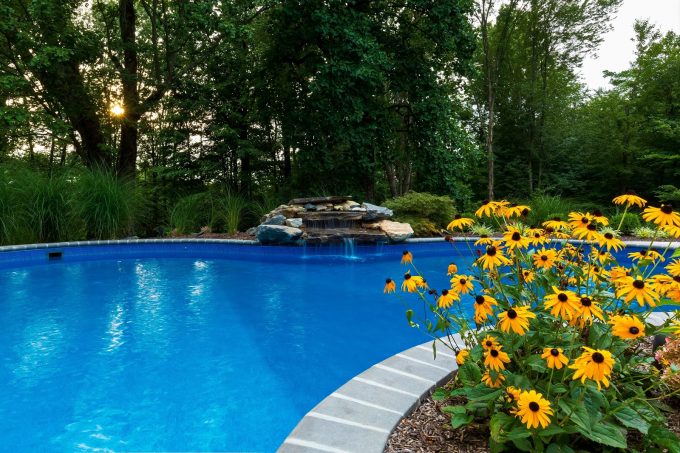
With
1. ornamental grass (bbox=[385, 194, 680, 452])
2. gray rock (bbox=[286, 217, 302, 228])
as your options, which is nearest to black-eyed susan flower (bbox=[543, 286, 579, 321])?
ornamental grass (bbox=[385, 194, 680, 452])

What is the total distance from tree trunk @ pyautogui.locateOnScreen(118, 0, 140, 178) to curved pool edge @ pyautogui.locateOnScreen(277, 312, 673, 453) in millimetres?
8886

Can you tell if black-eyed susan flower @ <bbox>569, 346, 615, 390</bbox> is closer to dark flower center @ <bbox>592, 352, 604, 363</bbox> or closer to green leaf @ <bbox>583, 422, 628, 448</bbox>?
dark flower center @ <bbox>592, 352, 604, 363</bbox>

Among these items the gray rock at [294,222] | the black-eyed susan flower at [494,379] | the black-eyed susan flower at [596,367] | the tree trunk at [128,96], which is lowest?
the black-eyed susan flower at [494,379]

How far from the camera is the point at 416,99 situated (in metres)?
10.1

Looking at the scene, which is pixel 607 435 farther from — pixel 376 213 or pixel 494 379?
pixel 376 213

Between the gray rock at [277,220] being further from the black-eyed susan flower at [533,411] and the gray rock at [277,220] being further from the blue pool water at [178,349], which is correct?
the black-eyed susan flower at [533,411]

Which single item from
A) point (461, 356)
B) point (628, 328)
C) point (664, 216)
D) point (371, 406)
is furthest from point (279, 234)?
point (628, 328)

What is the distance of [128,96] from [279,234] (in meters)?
5.32

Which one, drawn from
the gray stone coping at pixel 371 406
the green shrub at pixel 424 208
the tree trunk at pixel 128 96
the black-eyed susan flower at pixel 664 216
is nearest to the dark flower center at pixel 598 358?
the black-eyed susan flower at pixel 664 216

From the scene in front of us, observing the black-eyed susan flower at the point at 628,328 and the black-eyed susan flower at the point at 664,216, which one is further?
the black-eyed susan flower at the point at 664,216

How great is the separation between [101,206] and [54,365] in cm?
545

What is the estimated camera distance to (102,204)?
305 inches

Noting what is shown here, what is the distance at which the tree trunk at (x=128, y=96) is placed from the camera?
31.3 feet

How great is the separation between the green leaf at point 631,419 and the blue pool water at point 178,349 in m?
0.94
